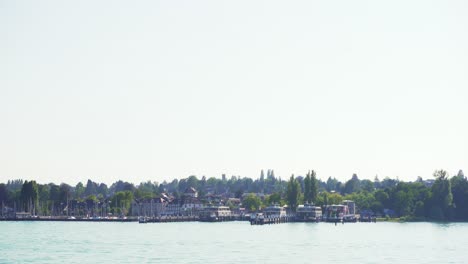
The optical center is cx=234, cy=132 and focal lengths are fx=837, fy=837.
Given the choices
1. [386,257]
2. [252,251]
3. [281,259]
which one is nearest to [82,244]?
[252,251]

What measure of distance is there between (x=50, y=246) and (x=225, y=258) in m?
28.3

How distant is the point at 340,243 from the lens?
111625 millimetres

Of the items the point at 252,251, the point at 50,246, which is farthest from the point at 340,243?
the point at 50,246

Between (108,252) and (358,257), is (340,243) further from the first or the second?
(108,252)

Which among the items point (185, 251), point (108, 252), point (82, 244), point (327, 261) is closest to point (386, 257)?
point (327, 261)

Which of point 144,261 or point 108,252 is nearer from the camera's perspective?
point 144,261

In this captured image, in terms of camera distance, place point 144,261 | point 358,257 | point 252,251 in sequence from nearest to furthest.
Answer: point 144,261, point 358,257, point 252,251

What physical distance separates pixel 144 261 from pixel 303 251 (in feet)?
70.8

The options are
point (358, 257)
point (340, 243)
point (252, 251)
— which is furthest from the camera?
point (340, 243)

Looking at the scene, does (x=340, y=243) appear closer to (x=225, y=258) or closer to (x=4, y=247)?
(x=225, y=258)

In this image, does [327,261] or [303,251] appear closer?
[327,261]

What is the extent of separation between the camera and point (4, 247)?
99.8 meters

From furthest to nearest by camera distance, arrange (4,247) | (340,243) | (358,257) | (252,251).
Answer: (340,243), (4,247), (252,251), (358,257)

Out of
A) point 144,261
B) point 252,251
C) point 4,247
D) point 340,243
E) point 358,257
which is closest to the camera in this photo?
point 144,261
